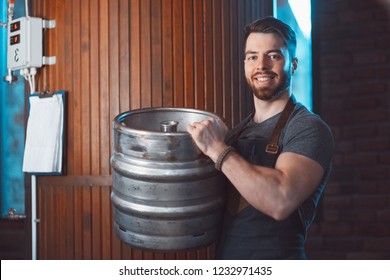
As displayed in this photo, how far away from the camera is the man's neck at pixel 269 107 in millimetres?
1317

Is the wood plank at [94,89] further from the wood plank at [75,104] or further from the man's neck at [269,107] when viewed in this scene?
the man's neck at [269,107]

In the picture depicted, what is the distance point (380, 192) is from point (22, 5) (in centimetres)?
217

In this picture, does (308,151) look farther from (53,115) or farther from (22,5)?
(22,5)

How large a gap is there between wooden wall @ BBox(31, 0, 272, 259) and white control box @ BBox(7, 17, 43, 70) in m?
0.05

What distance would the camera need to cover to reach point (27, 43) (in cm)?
209

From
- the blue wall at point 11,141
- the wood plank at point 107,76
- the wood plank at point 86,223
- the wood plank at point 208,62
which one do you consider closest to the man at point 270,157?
the wood plank at point 208,62

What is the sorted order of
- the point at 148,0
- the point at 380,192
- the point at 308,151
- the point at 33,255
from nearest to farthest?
the point at 308,151 < the point at 148,0 < the point at 33,255 < the point at 380,192

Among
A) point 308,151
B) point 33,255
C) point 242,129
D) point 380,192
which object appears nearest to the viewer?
point 308,151

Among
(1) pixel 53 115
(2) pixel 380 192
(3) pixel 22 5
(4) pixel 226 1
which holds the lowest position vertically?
(2) pixel 380 192

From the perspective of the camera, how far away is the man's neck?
132 cm

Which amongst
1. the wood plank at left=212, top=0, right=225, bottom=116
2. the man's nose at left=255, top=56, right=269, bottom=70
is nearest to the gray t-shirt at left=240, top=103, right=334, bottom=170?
the man's nose at left=255, top=56, right=269, bottom=70

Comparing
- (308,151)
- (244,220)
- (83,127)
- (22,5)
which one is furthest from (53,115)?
(308,151)

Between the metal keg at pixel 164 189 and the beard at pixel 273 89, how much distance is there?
11.1 inches

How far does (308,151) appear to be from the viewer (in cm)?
113
